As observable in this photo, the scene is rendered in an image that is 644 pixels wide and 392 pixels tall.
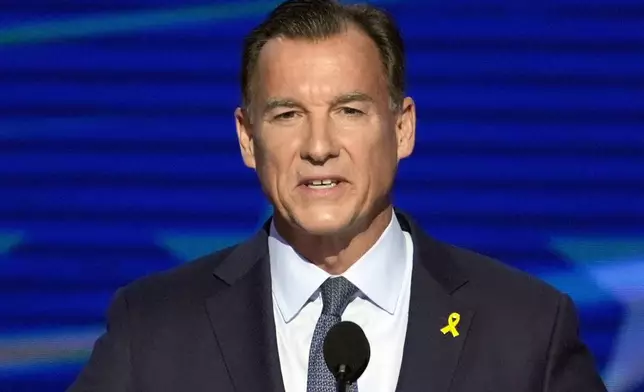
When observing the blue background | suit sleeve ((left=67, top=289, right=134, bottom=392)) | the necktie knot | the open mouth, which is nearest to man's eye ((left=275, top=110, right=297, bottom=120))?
the open mouth

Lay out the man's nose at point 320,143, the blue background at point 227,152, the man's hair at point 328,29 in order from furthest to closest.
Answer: the blue background at point 227,152
the man's hair at point 328,29
the man's nose at point 320,143

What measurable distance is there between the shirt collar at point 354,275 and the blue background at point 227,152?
2.64ft

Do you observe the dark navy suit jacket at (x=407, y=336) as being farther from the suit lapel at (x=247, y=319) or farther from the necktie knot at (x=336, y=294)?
the necktie knot at (x=336, y=294)

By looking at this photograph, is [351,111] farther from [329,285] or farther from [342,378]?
[342,378]

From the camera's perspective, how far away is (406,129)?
3064 millimetres

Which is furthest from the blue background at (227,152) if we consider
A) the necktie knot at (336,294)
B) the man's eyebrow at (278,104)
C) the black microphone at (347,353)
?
the black microphone at (347,353)

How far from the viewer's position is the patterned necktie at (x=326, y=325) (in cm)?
282

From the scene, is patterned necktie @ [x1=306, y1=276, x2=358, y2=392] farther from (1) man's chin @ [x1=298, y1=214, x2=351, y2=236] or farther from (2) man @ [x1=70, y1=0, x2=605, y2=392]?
(1) man's chin @ [x1=298, y1=214, x2=351, y2=236]

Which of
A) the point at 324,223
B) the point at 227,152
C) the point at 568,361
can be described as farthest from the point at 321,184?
the point at 227,152

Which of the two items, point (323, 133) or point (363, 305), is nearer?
point (323, 133)

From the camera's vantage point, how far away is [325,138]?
2.80 meters

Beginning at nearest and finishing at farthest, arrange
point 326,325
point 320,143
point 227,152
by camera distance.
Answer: point 320,143, point 326,325, point 227,152

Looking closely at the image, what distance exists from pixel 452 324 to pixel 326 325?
9.2 inches

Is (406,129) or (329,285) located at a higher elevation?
(406,129)
